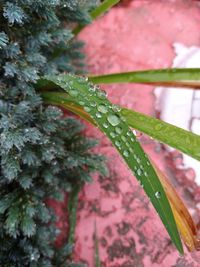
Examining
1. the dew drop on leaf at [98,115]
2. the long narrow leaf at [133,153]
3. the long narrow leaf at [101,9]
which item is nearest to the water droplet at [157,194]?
the long narrow leaf at [133,153]

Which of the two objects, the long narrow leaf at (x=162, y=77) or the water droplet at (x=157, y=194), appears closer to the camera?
the water droplet at (x=157, y=194)

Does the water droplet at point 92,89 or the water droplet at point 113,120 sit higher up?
the water droplet at point 92,89

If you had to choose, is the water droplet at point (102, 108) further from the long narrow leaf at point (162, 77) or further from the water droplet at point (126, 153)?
the long narrow leaf at point (162, 77)

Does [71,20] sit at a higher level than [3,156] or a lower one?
higher

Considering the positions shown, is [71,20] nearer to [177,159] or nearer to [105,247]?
[177,159]

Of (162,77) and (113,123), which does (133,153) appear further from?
(162,77)

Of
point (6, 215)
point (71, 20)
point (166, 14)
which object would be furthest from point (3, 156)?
point (166, 14)
